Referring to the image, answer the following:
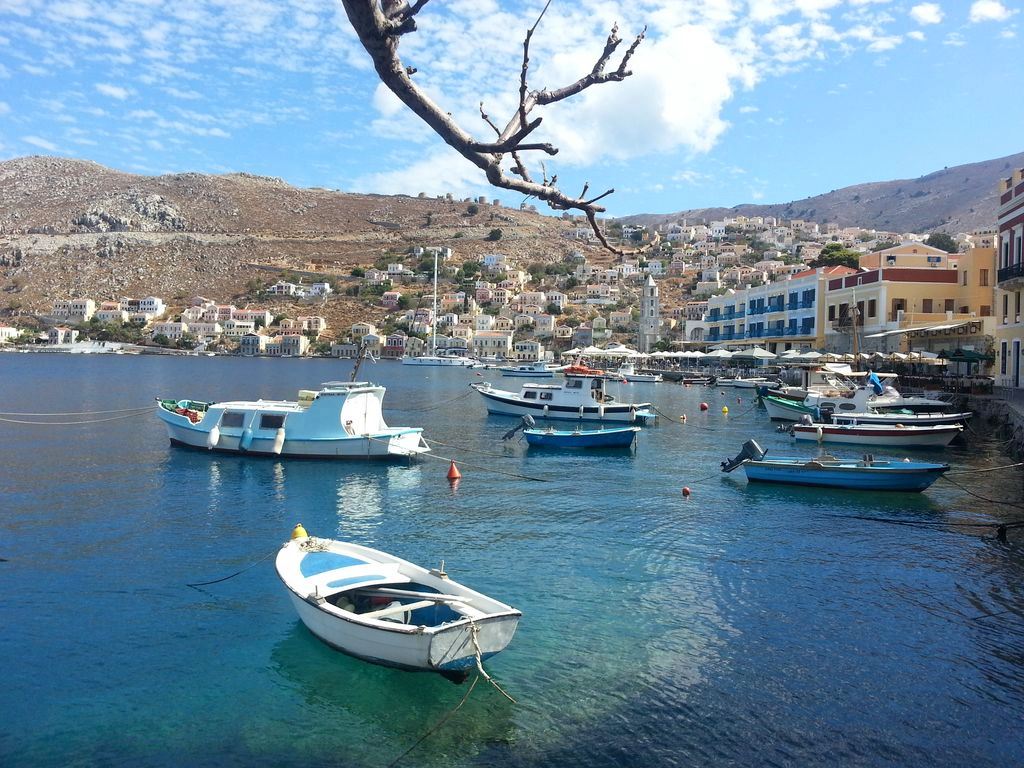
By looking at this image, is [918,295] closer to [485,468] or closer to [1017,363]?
[1017,363]

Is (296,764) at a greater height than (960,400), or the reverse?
(960,400)

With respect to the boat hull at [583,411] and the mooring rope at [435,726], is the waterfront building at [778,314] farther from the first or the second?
the mooring rope at [435,726]

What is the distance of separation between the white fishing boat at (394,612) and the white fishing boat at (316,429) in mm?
13249

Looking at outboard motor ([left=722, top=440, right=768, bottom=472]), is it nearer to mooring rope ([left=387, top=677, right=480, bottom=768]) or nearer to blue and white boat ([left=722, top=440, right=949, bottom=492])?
blue and white boat ([left=722, top=440, right=949, bottom=492])

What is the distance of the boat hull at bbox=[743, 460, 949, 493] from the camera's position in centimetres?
1945

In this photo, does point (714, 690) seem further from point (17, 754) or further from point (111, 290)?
point (111, 290)

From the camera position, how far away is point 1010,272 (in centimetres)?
2997

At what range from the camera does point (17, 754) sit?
7375 mm

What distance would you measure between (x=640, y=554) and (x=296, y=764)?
833cm

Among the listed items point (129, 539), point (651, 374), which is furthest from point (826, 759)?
point (651, 374)

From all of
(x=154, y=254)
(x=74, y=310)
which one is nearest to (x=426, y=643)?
(x=74, y=310)

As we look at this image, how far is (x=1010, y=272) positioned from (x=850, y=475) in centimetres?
1636

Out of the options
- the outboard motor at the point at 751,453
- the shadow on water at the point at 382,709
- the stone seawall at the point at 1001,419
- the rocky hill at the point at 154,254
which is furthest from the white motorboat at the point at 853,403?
the rocky hill at the point at 154,254

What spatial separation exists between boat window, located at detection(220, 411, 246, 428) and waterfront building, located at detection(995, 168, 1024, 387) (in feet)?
95.4
